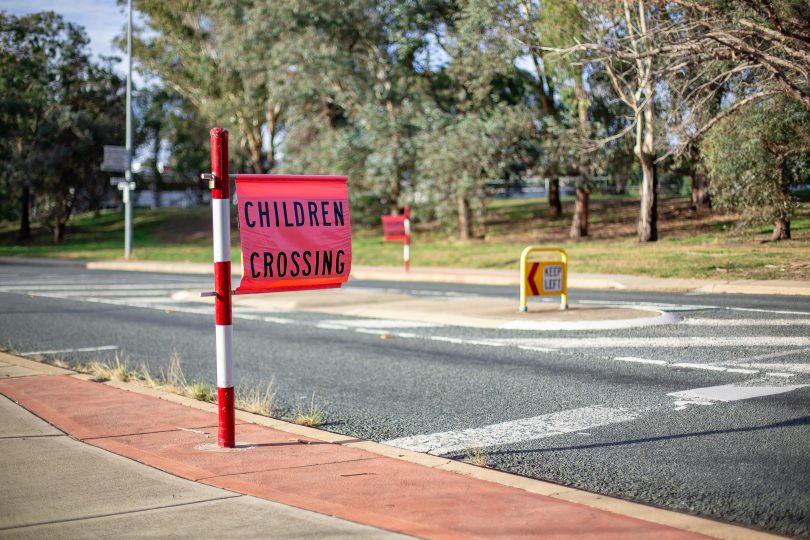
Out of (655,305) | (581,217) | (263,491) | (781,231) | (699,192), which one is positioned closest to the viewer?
(263,491)

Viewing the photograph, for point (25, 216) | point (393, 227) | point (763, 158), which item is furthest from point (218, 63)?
point (763, 158)

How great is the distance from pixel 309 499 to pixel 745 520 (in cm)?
233

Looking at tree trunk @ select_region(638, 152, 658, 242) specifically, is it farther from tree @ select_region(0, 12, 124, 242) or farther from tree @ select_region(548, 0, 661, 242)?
tree @ select_region(0, 12, 124, 242)

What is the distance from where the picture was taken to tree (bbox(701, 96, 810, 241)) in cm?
2248

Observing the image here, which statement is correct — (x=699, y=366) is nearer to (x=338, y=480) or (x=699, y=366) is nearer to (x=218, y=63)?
(x=338, y=480)

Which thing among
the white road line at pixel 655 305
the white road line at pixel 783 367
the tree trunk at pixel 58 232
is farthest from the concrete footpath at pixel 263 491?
the tree trunk at pixel 58 232

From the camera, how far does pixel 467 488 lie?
5340 millimetres

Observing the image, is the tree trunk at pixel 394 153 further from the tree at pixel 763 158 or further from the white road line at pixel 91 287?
the white road line at pixel 91 287

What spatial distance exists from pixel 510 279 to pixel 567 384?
13861 millimetres

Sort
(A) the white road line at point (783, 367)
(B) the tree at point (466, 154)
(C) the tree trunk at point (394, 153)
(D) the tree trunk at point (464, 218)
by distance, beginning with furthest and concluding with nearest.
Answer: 1. (C) the tree trunk at point (394, 153)
2. (D) the tree trunk at point (464, 218)
3. (B) the tree at point (466, 154)
4. (A) the white road line at point (783, 367)

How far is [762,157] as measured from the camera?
76.2ft

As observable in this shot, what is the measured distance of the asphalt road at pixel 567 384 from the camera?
19.3 feet

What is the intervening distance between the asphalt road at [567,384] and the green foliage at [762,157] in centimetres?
803

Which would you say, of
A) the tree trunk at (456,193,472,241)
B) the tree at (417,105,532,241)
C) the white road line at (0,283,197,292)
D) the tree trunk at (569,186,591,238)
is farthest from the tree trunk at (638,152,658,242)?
the white road line at (0,283,197,292)
